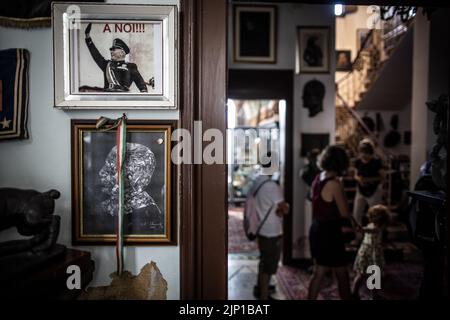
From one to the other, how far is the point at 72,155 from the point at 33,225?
0.30 meters

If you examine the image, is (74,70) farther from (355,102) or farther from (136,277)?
(355,102)

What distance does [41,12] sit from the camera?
49.9 inches

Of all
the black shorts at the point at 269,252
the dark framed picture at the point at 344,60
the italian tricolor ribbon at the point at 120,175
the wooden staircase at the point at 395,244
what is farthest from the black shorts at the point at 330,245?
the dark framed picture at the point at 344,60

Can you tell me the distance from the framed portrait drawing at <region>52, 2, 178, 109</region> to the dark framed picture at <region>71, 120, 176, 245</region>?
0.10 metres

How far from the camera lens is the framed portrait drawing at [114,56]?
4.15 ft

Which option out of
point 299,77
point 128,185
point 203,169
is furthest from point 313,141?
point 128,185

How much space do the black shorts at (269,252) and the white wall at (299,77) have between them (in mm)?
1609

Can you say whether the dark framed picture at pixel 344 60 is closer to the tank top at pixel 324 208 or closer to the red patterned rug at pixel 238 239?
the red patterned rug at pixel 238 239

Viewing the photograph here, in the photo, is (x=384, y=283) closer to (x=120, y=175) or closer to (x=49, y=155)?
(x=120, y=175)

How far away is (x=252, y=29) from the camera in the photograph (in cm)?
445

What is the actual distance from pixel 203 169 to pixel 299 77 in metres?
3.70

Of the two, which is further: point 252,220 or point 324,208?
point 252,220

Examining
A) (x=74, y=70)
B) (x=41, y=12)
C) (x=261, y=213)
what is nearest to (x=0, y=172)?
(x=74, y=70)
